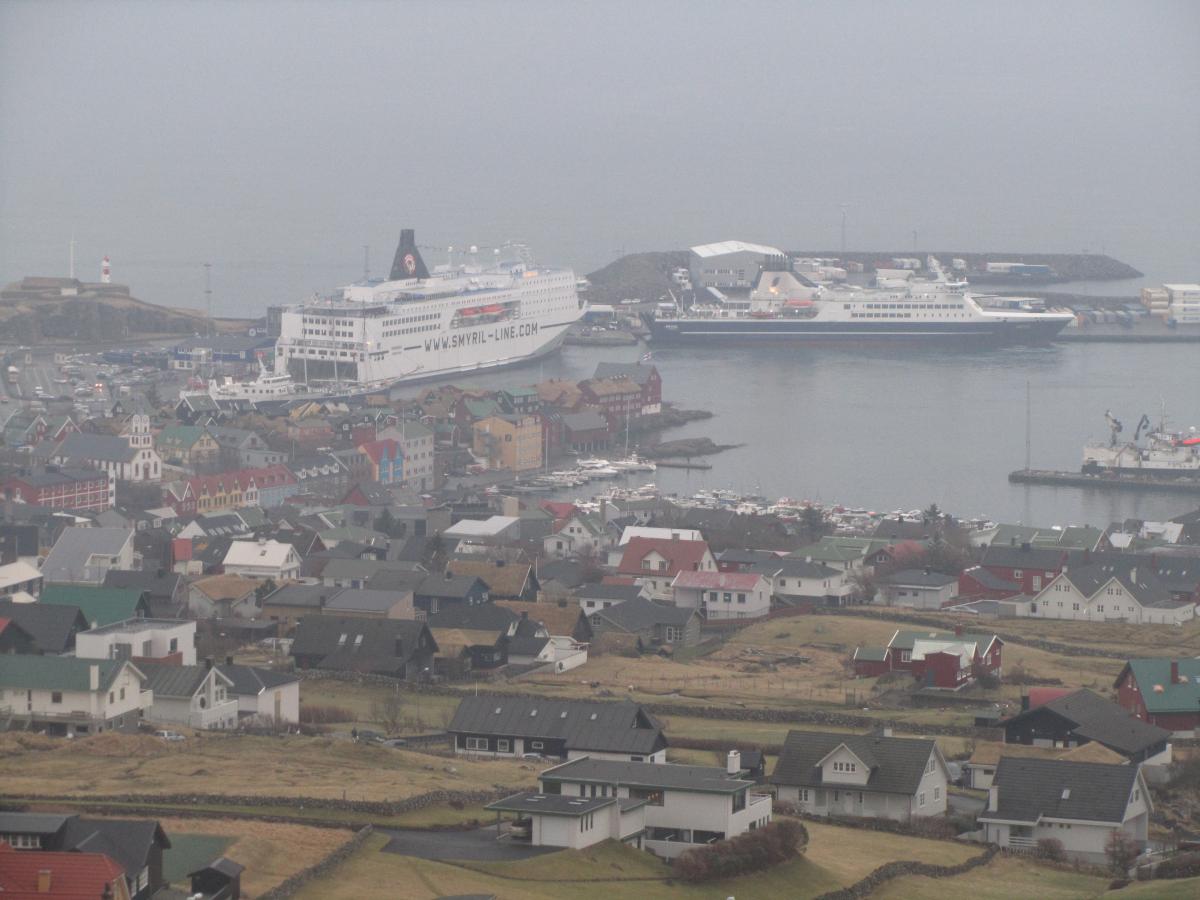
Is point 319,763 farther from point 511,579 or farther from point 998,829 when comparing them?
point 511,579

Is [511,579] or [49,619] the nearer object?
[49,619]

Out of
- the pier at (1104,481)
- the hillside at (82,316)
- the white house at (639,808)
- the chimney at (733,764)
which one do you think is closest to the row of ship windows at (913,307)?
the hillside at (82,316)

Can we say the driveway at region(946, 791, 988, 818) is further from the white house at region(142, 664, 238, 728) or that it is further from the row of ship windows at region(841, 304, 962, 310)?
the row of ship windows at region(841, 304, 962, 310)

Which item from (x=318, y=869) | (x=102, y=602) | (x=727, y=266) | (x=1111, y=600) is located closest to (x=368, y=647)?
(x=102, y=602)

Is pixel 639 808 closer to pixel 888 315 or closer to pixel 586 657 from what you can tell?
pixel 586 657

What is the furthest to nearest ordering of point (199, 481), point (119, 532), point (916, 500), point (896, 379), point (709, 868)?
point (896, 379), point (916, 500), point (199, 481), point (119, 532), point (709, 868)

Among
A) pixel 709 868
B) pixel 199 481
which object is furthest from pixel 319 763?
pixel 199 481

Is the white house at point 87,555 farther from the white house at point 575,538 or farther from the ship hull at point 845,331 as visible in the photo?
the ship hull at point 845,331
